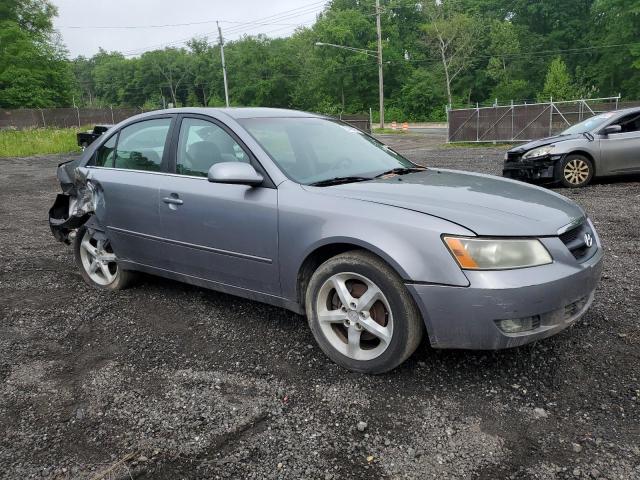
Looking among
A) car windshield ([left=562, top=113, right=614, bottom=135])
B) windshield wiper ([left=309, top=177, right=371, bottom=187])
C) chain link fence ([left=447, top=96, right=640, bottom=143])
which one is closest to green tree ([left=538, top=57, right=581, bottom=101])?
chain link fence ([left=447, top=96, right=640, bottom=143])

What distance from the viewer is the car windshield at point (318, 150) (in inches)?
138

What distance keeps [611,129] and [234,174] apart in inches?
324

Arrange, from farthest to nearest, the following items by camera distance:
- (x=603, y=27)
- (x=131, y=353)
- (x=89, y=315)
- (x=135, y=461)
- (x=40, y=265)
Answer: (x=603, y=27)
(x=40, y=265)
(x=89, y=315)
(x=131, y=353)
(x=135, y=461)

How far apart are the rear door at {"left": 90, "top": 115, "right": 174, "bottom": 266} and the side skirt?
0.21 feet

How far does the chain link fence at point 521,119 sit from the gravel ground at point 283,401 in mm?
19028

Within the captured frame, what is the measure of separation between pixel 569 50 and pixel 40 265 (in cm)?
6519

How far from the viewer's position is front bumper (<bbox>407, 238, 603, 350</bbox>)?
2586mm

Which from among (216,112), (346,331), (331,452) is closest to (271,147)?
(216,112)

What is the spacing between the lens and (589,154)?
9109 mm

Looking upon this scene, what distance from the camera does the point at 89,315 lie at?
4.18 meters

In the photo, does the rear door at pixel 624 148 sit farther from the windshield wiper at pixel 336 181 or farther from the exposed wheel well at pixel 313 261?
the exposed wheel well at pixel 313 261

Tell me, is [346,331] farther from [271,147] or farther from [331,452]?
A: [271,147]

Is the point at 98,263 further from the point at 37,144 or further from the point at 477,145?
the point at 37,144

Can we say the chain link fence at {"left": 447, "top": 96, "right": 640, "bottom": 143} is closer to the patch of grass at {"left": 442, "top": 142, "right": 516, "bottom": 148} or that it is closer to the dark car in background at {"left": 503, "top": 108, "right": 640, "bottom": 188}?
the patch of grass at {"left": 442, "top": 142, "right": 516, "bottom": 148}
